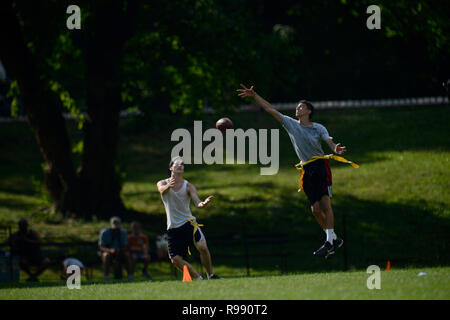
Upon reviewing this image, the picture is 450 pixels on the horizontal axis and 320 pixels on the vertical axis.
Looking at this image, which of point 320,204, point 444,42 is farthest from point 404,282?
point 444,42

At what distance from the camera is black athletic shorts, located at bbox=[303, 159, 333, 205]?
11258 mm

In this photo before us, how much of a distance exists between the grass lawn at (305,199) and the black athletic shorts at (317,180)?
652 cm

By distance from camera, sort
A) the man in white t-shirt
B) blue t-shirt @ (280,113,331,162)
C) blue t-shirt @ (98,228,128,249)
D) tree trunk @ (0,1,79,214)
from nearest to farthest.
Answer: the man in white t-shirt < blue t-shirt @ (280,113,331,162) < blue t-shirt @ (98,228,128,249) < tree trunk @ (0,1,79,214)

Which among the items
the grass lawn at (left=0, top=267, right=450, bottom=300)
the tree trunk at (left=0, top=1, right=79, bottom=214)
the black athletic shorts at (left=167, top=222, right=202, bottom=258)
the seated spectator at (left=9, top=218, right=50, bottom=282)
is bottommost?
the grass lawn at (left=0, top=267, right=450, bottom=300)

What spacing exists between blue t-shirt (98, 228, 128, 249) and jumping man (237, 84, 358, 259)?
6.68 metres

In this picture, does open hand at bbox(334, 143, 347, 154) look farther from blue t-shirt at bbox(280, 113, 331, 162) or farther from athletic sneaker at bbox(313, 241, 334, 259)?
athletic sneaker at bbox(313, 241, 334, 259)

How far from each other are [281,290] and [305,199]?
15.1m

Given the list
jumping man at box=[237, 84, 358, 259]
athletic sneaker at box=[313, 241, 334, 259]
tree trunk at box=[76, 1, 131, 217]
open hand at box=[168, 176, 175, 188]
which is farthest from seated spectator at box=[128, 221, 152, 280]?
athletic sneaker at box=[313, 241, 334, 259]

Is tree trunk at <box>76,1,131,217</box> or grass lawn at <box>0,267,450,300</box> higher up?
tree trunk at <box>76,1,131,217</box>

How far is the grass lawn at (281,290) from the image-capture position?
826 centimetres

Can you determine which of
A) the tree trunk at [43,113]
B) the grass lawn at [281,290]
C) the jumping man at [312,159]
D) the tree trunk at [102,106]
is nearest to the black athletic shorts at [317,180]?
the jumping man at [312,159]

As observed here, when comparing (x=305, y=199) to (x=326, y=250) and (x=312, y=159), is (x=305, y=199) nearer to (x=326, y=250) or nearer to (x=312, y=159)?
(x=312, y=159)

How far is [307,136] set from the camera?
1118 centimetres

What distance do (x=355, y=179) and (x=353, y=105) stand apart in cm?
1197
